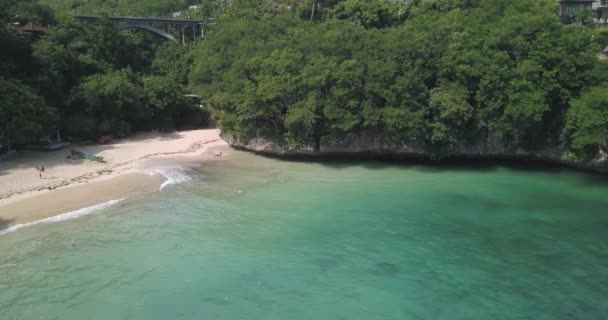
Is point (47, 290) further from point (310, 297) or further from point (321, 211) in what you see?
point (321, 211)

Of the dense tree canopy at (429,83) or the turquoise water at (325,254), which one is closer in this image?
the turquoise water at (325,254)

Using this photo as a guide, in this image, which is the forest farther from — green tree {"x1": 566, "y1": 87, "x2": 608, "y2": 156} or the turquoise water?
the turquoise water

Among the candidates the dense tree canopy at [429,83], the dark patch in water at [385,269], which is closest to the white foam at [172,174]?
the dense tree canopy at [429,83]

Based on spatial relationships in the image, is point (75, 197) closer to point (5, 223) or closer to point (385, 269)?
point (5, 223)

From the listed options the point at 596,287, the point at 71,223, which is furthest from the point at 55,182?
the point at 596,287

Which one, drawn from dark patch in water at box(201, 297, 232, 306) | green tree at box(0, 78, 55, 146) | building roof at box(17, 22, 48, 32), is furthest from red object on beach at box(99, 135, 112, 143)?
dark patch in water at box(201, 297, 232, 306)

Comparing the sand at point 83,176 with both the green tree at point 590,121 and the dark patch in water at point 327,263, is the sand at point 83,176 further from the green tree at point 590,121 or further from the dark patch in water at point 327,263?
the green tree at point 590,121
